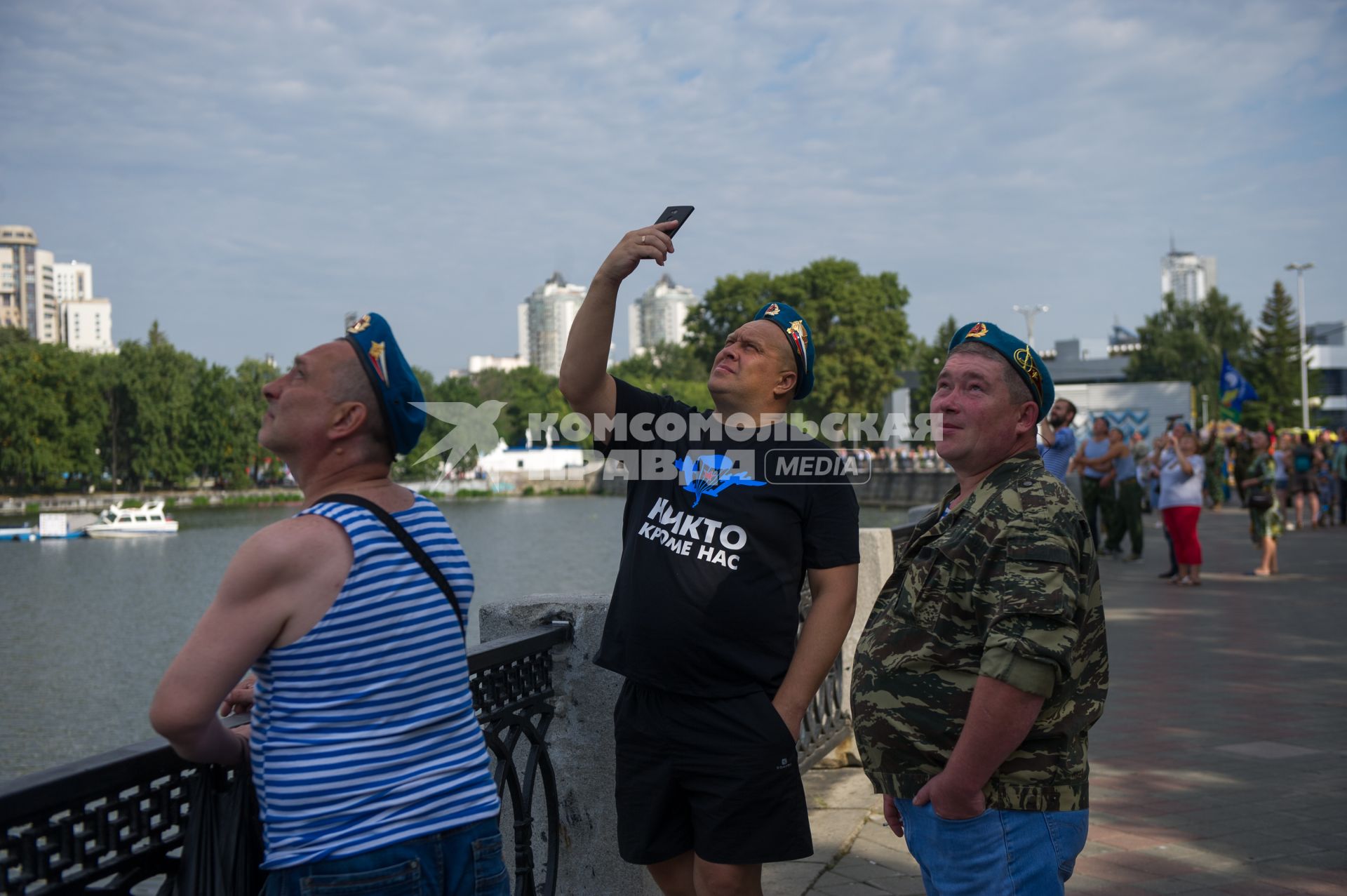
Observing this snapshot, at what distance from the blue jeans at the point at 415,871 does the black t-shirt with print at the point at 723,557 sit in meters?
0.79

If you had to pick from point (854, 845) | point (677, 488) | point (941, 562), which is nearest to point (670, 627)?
point (677, 488)

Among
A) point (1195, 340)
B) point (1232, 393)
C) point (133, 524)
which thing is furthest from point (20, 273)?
point (1232, 393)

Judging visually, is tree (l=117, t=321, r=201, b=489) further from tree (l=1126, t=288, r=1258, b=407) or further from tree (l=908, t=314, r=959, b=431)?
tree (l=1126, t=288, r=1258, b=407)

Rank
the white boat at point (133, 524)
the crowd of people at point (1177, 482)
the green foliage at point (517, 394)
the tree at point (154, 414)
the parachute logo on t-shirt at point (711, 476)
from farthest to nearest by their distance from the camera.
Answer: the green foliage at point (517, 394) < the tree at point (154, 414) < the white boat at point (133, 524) < the crowd of people at point (1177, 482) < the parachute logo on t-shirt at point (711, 476)

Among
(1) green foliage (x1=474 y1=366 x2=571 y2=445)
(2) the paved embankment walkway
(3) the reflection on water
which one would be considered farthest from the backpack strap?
(1) green foliage (x1=474 y1=366 x2=571 y2=445)

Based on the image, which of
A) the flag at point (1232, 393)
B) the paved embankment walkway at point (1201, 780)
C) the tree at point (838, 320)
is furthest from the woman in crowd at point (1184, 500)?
the tree at point (838, 320)

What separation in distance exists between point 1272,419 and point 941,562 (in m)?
80.7

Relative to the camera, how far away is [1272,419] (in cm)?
Result: 7344

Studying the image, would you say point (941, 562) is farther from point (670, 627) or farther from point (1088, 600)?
point (670, 627)

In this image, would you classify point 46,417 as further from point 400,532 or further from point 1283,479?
point 400,532

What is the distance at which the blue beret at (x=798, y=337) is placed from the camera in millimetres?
3201

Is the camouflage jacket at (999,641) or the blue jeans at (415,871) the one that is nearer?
the blue jeans at (415,871)

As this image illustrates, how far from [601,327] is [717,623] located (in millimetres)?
862

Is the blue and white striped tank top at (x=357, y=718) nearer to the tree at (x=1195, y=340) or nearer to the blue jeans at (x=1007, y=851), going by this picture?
the blue jeans at (x=1007, y=851)
